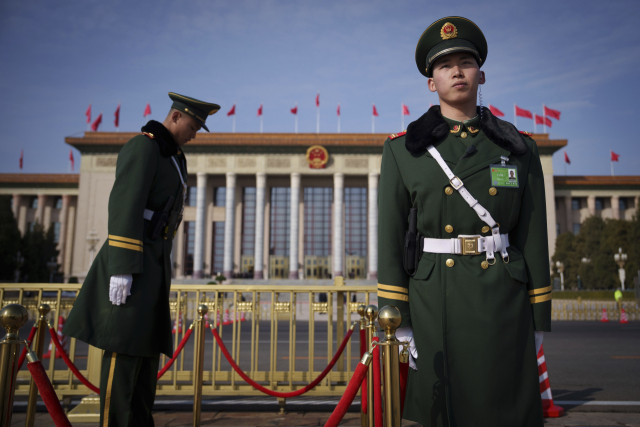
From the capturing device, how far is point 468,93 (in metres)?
2.19

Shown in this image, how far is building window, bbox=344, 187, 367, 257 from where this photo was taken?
46.5m

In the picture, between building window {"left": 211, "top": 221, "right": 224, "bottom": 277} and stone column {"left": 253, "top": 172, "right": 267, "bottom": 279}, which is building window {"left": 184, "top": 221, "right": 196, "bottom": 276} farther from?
stone column {"left": 253, "top": 172, "right": 267, "bottom": 279}

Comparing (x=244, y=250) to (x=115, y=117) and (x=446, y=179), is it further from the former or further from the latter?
(x=446, y=179)

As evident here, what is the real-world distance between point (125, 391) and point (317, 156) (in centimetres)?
4083

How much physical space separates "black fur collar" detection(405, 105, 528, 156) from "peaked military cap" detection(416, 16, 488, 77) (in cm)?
31

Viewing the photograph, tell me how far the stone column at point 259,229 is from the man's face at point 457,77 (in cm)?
4150

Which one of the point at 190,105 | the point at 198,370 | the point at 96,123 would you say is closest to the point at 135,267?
the point at 190,105

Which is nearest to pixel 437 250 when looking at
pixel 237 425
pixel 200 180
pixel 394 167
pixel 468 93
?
pixel 394 167

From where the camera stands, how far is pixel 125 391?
270cm

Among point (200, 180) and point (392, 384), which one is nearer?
point (392, 384)

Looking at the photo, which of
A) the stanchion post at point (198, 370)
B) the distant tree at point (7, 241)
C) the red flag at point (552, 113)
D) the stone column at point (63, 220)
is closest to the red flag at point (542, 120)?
the red flag at point (552, 113)

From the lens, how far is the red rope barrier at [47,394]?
2.12 m

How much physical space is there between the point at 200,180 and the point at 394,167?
142 feet

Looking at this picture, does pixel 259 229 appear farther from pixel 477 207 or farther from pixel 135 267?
pixel 477 207
